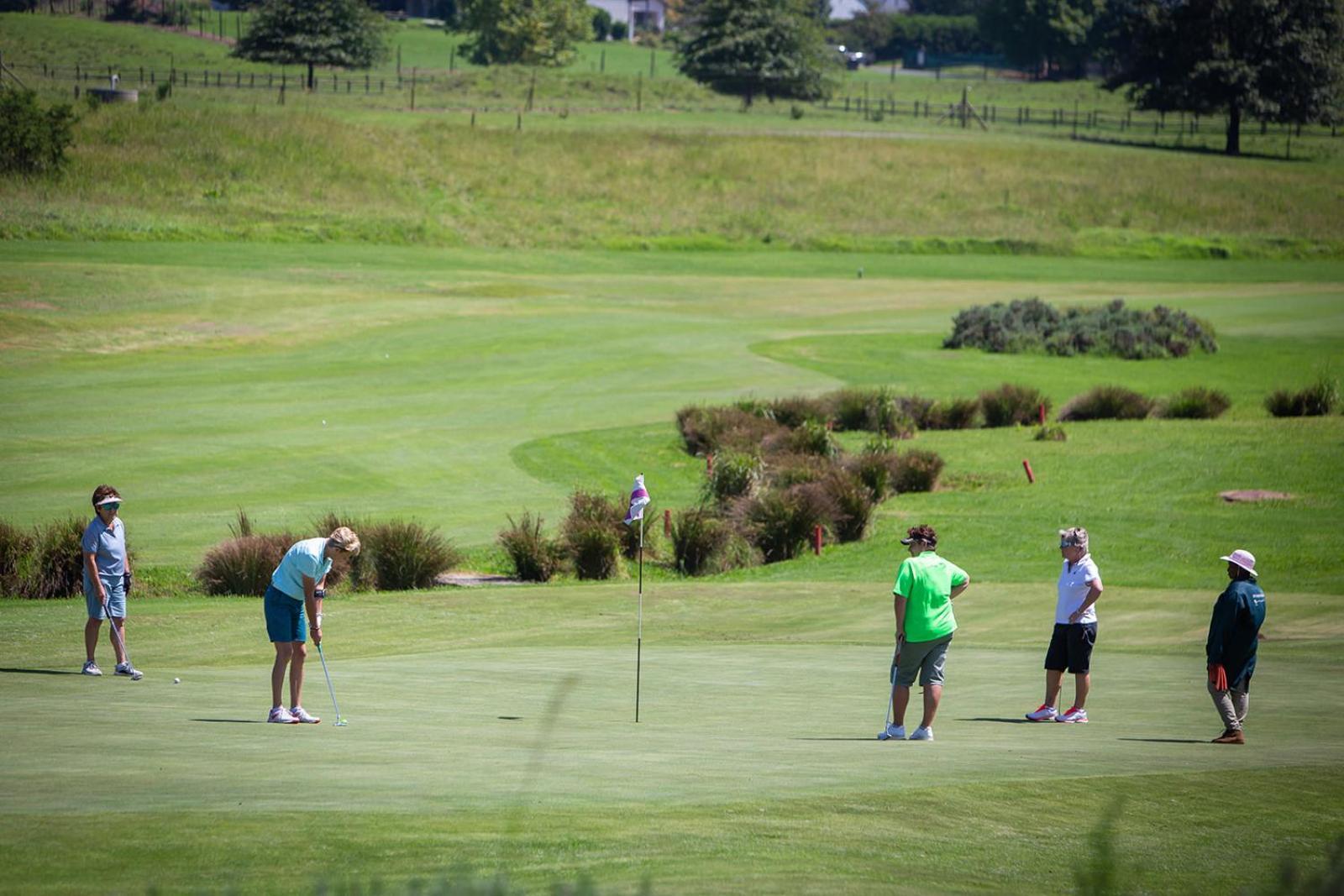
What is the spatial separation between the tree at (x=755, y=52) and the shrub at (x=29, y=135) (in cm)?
7128

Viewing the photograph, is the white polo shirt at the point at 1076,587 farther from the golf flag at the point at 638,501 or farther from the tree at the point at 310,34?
the tree at the point at 310,34

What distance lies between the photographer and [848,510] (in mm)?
30531

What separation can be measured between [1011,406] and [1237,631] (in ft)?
95.4

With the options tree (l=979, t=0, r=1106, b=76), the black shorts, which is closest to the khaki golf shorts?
the black shorts

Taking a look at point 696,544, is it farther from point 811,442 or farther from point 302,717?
point 302,717

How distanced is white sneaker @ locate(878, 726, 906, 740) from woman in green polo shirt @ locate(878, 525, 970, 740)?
0.07m

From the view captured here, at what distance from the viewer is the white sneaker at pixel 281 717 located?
44.6ft

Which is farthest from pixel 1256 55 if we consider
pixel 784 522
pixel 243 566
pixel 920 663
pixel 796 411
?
pixel 920 663

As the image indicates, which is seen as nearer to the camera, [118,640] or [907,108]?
[118,640]

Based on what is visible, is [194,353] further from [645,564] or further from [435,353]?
[645,564]

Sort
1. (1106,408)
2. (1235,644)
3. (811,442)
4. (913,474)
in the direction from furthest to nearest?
1. (1106,408)
2. (811,442)
3. (913,474)
4. (1235,644)

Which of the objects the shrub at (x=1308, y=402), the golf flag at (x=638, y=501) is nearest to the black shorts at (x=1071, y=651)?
the golf flag at (x=638, y=501)

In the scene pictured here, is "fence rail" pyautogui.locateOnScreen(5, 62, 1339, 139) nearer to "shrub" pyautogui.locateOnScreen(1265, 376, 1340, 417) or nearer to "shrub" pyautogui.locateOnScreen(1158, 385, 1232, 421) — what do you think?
"shrub" pyautogui.locateOnScreen(1158, 385, 1232, 421)

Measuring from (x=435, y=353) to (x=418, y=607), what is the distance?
2795 cm
